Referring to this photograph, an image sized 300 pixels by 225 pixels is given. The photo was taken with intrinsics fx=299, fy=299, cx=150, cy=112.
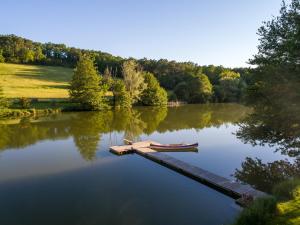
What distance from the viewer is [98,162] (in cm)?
1998

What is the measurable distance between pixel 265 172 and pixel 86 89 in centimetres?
4121

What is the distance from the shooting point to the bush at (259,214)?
7.93 metres

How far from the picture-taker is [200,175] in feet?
53.7

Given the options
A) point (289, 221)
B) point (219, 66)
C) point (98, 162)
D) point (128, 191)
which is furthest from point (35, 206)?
point (219, 66)

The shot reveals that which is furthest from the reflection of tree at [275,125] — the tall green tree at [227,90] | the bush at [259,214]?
the tall green tree at [227,90]

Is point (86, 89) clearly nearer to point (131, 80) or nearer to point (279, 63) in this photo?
point (131, 80)

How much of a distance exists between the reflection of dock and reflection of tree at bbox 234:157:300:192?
4.56 feet

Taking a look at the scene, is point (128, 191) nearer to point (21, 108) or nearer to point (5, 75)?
point (21, 108)

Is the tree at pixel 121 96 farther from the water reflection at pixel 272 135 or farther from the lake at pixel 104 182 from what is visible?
the water reflection at pixel 272 135

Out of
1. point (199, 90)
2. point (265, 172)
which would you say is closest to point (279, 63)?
point (265, 172)

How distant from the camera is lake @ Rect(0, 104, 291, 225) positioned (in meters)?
11.9

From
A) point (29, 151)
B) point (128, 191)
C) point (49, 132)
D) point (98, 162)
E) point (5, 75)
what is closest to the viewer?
point (128, 191)

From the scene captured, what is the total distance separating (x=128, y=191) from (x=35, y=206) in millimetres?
4242

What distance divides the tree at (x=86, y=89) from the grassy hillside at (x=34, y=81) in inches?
345
